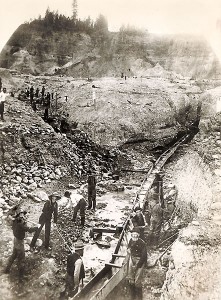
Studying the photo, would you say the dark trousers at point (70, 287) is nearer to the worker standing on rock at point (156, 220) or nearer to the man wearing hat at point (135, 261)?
the man wearing hat at point (135, 261)

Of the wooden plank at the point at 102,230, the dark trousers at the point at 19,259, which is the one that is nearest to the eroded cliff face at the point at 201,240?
the wooden plank at the point at 102,230

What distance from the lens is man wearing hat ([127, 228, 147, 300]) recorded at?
4.17 m

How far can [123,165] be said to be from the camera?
32.9ft

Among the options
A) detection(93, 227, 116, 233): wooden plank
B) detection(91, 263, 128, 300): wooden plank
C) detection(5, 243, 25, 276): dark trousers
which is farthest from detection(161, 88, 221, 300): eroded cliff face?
detection(5, 243, 25, 276): dark trousers

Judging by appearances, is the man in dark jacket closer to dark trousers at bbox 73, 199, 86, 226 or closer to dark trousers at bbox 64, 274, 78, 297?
dark trousers at bbox 64, 274, 78, 297

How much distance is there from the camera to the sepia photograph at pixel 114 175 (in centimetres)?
427

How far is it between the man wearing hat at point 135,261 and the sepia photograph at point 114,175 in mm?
16

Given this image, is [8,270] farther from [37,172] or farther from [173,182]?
[173,182]

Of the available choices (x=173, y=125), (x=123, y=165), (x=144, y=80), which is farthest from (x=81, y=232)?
(x=144, y=80)

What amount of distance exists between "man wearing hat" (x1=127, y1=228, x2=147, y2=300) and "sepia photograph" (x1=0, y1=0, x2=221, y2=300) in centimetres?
2

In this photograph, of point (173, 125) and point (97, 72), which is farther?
point (97, 72)

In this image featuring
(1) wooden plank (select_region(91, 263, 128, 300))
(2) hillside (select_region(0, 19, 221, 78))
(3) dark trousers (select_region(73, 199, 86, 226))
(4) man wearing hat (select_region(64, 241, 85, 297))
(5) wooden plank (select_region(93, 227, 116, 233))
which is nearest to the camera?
(1) wooden plank (select_region(91, 263, 128, 300))

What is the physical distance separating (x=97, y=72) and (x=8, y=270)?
52.0ft

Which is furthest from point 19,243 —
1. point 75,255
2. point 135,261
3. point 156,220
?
point 156,220
